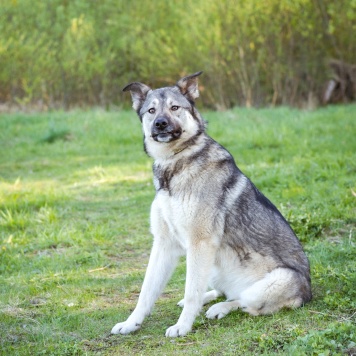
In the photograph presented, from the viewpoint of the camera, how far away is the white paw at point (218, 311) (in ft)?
15.5

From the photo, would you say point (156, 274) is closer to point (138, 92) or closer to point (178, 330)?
point (178, 330)

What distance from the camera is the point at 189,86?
5.14 meters

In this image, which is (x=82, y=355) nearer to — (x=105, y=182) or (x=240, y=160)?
(x=105, y=182)

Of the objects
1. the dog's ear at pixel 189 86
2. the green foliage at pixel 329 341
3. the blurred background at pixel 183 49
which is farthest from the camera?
the blurred background at pixel 183 49

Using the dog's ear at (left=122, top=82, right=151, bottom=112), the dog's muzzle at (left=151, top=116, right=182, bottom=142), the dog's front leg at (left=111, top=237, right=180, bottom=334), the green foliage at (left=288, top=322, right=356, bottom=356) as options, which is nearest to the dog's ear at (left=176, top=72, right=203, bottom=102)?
the dog's ear at (left=122, top=82, right=151, bottom=112)

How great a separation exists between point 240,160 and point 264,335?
668cm

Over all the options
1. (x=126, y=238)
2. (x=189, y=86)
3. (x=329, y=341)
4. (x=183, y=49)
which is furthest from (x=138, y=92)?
(x=183, y=49)

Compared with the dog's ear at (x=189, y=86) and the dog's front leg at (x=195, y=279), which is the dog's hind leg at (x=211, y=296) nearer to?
the dog's front leg at (x=195, y=279)

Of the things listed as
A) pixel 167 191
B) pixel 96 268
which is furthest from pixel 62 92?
pixel 167 191

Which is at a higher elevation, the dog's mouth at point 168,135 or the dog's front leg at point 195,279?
the dog's mouth at point 168,135

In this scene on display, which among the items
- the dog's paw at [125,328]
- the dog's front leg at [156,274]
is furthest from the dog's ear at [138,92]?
the dog's paw at [125,328]

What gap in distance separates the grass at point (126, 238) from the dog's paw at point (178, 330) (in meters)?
0.06

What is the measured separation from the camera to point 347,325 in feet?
12.7

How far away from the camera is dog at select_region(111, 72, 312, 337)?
15.0 ft
